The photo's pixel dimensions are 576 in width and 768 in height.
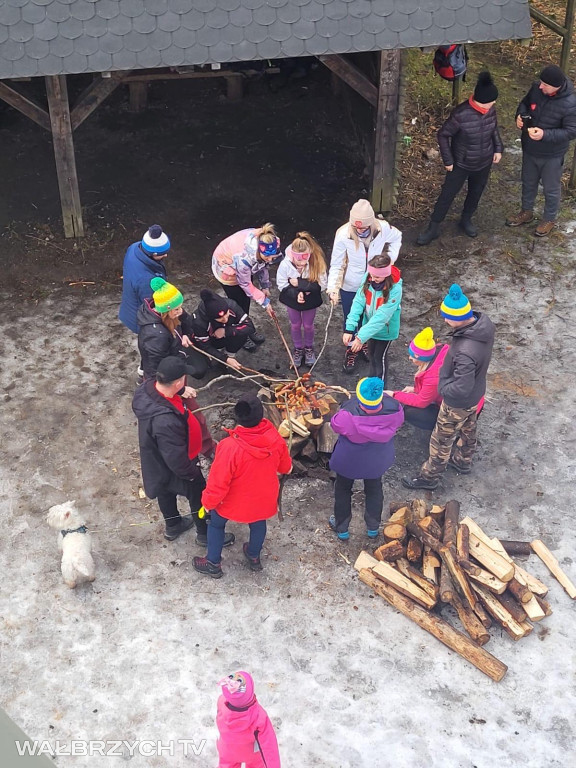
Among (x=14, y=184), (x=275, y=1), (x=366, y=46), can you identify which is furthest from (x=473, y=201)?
(x=14, y=184)

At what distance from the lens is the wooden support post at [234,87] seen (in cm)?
1241

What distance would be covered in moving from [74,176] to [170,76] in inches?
92.7

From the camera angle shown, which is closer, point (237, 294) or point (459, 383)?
point (459, 383)

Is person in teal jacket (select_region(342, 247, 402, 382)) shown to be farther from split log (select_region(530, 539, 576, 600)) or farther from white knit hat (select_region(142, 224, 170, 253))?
split log (select_region(530, 539, 576, 600))

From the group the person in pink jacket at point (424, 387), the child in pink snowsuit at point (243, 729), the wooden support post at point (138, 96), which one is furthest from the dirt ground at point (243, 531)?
the wooden support post at point (138, 96)

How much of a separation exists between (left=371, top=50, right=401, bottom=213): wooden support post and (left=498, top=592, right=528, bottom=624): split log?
557cm

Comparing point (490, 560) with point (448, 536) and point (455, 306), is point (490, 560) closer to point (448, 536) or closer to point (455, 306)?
point (448, 536)

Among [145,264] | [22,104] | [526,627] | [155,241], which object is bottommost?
[526,627]

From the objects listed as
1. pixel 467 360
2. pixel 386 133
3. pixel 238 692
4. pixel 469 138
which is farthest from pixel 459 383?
pixel 386 133

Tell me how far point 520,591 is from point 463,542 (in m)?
0.52

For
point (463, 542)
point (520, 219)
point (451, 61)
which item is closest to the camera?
point (463, 542)

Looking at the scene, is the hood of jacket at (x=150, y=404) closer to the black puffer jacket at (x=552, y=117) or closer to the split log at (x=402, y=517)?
Answer: the split log at (x=402, y=517)

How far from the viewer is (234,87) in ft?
41.1

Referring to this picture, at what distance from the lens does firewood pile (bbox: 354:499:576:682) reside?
5871 millimetres
